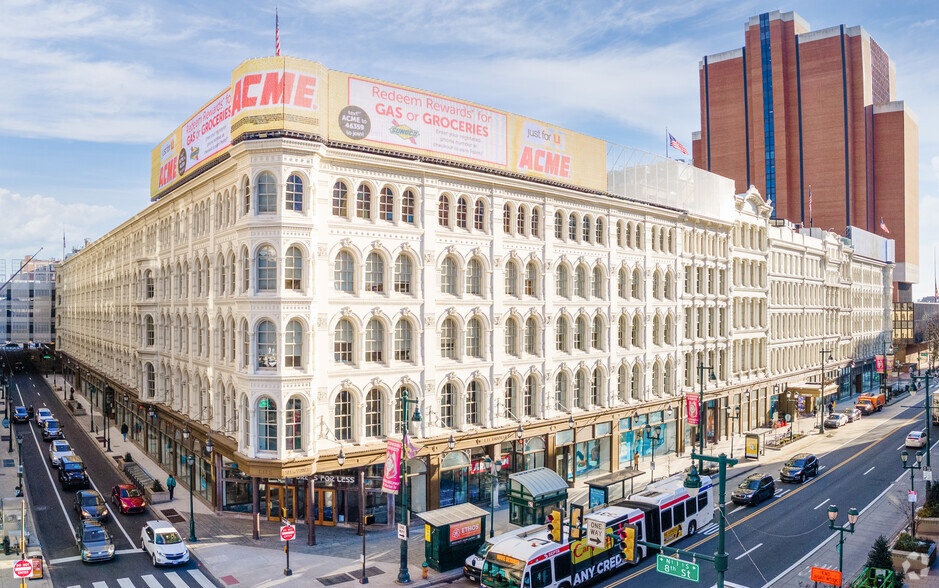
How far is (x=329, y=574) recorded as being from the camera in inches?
1176

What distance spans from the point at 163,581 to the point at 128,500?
1179cm

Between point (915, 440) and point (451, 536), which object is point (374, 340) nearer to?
point (451, 536)

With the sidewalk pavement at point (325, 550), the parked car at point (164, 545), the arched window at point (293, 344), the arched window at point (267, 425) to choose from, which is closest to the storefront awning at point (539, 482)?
the sidewalk pavement at point (325, 550)

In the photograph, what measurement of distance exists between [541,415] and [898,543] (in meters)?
19.4

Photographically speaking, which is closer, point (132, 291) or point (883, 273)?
point (132, 291)

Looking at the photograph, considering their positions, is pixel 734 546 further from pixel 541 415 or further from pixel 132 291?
pixel 132 291

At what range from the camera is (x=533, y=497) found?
112ft

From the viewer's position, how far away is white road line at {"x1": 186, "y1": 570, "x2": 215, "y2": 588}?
94.1ft

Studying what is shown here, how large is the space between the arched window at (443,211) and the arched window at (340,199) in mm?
5749

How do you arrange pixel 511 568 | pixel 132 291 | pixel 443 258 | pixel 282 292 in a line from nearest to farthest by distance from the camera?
pixel 511 568, pixel 282 292, pixel 443 258, pixel 132 291

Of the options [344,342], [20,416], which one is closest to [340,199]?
[344,342]

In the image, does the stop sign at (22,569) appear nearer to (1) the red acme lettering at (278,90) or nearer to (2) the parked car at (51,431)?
(1) the red acme lettering at (278,90)

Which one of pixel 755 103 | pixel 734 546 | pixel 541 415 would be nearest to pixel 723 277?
pixel 541 415

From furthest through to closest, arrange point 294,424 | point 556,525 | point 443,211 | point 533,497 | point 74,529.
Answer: point 443,211 → point 74,529 → point 533,497 → point 294,424 → point 556,525
